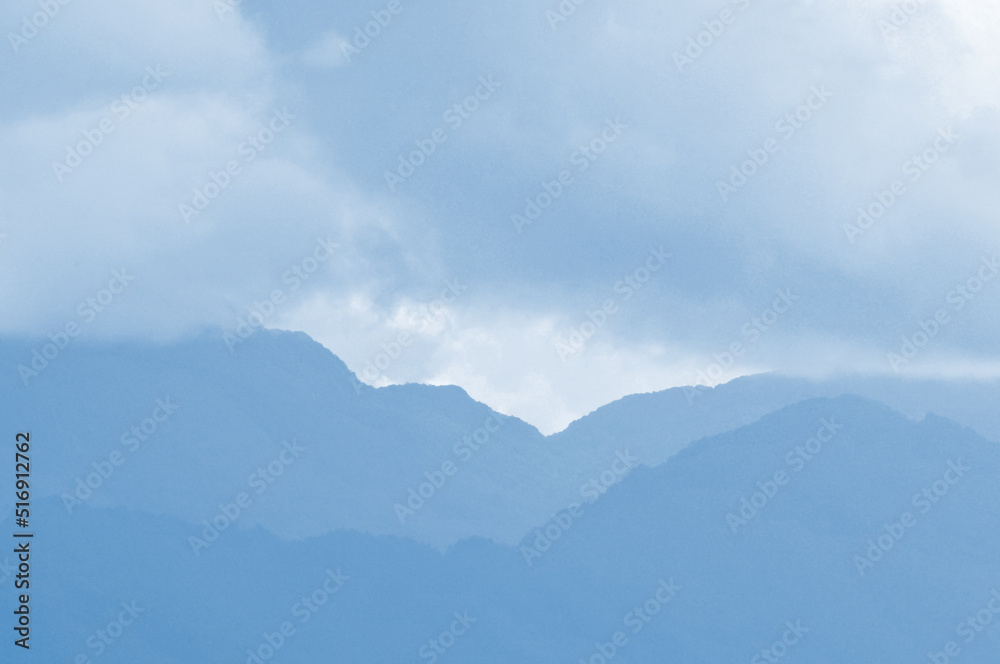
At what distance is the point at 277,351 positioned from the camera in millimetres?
154750

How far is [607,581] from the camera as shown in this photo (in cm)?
12131

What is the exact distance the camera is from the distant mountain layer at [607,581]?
111m

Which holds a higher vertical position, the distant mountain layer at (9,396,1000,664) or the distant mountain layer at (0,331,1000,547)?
the distant mountain layer at (0,331,1000,547)

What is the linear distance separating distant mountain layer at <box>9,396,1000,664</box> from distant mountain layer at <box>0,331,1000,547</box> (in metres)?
4.07

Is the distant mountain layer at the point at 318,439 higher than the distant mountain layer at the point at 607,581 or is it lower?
higher

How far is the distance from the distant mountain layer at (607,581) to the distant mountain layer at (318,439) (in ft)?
13.4

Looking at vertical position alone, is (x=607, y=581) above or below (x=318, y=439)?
below

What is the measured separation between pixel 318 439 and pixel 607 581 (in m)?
48.4

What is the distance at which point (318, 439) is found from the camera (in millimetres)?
142625

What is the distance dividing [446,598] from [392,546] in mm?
10964

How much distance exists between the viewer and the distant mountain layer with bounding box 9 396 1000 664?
111 metres

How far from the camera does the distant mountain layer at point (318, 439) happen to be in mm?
128125

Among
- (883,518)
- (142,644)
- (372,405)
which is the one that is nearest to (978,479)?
(883,518)

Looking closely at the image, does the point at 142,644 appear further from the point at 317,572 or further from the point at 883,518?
the point at 883,518
